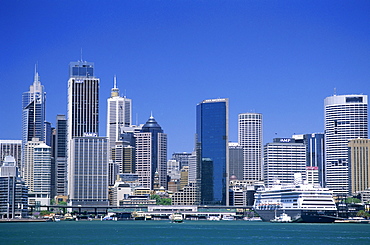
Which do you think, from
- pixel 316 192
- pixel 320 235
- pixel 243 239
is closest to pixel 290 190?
pixel 316 192

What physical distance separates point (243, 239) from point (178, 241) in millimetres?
9907

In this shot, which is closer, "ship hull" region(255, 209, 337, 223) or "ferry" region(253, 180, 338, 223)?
"ship hull" region(255, 209, 337, 223)

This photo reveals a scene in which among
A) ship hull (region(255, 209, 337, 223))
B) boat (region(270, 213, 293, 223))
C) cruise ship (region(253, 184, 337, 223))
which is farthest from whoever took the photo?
boat (region(270, 213, 293, 223))

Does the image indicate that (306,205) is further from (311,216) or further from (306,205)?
(311,216)

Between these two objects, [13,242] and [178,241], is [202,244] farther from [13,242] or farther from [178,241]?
[13,242]

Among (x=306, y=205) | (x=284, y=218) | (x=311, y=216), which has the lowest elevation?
(x=284, y=218)

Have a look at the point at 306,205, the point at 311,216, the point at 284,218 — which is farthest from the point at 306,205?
the point at 284,218

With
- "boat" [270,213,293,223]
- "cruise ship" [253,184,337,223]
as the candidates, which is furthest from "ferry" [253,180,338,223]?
"boat" [270,213,293,223]

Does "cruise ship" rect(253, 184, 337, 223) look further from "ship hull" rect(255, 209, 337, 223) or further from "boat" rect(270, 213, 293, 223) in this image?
"boat" rect(270, 213, 293, 223)

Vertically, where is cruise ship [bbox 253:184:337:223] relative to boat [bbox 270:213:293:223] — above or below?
above

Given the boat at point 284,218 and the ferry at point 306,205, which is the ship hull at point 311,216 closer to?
the ferry at point 306,205

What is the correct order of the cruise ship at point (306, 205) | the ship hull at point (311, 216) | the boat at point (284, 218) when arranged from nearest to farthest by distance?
the ship hull at point (311, 216), the cruise ship at point (306, 205), the boat at point (284, 218)

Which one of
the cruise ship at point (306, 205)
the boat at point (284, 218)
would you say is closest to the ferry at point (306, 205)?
the cruise ship at point (306, 205)

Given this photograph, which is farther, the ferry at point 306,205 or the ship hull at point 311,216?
the ferry at point 306,205
